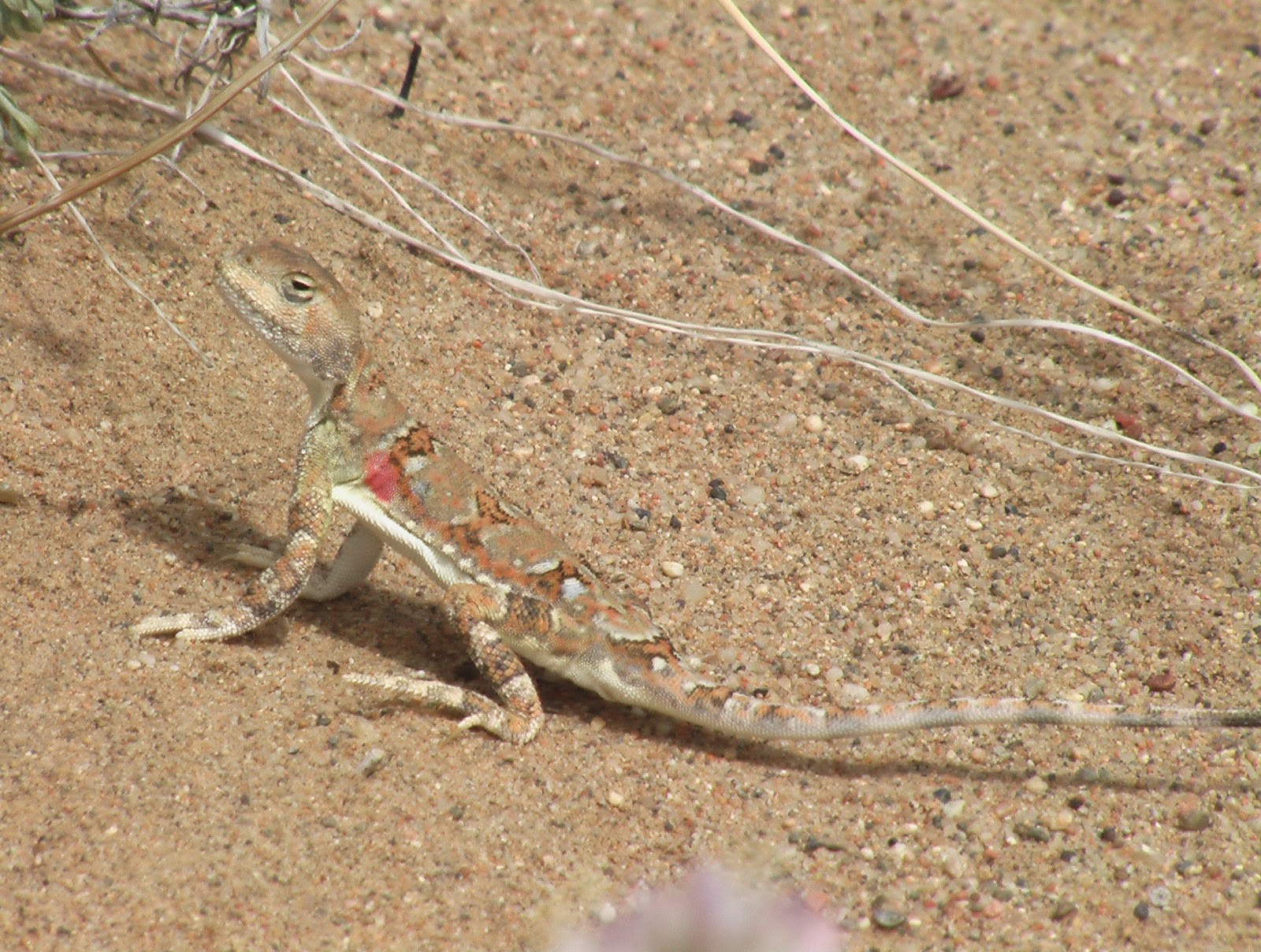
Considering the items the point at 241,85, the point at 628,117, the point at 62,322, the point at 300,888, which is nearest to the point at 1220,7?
the point at 628,117

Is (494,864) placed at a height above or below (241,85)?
below

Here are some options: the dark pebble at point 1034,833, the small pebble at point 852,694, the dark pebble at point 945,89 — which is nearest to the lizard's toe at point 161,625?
the small pebble at point 852,694

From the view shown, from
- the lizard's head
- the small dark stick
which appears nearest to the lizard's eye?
the lizard's head

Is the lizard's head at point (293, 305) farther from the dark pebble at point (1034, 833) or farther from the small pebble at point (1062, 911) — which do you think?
the small pebble at point (1062, 911)

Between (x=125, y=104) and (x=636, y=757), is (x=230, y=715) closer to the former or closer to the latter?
(x=636, y=757)

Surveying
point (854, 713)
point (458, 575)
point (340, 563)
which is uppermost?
point (854, 713)

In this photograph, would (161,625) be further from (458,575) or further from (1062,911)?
(1062,911)

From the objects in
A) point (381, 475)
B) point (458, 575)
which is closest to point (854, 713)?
point (458, 575)
